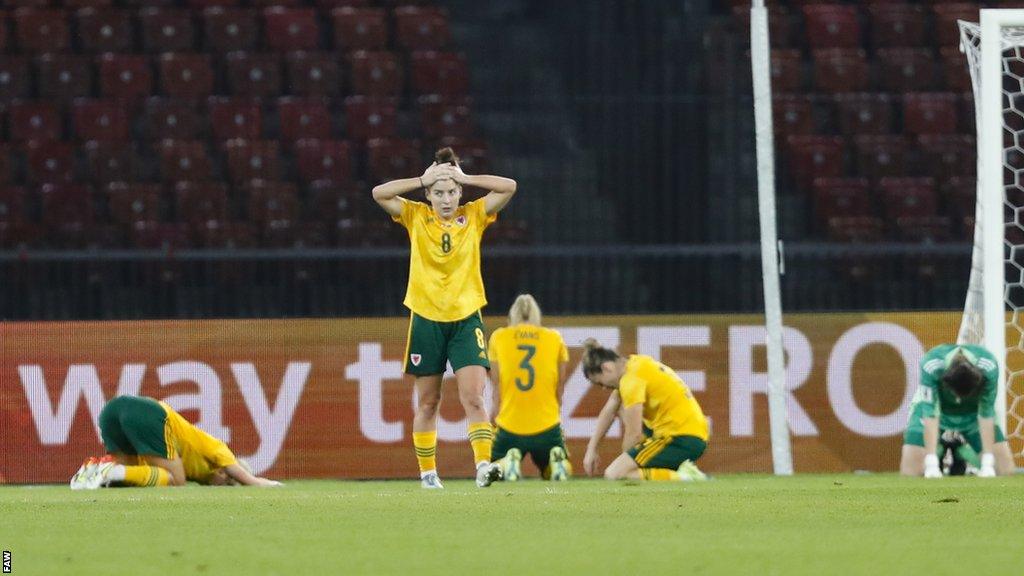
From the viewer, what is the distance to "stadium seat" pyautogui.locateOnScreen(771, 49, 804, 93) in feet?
44.2

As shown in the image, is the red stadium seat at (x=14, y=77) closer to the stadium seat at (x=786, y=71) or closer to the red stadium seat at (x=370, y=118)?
the red stadium seat at (x=370, y=118)

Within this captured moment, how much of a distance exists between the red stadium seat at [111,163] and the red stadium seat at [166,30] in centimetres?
123

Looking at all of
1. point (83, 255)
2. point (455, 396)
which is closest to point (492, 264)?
point (455, 396)

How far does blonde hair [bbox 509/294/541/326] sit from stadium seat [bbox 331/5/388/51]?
12.5 feet

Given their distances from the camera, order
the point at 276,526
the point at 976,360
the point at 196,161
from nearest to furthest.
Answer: the point at 276,526 < the point at 976,360 < the point at 196,161

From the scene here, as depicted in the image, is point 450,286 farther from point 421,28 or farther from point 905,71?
point 905,71

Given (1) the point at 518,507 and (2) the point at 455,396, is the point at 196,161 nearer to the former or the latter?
(2) the point at 455,396

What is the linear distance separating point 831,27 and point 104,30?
230 inches

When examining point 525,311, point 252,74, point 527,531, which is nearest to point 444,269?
point 525,311

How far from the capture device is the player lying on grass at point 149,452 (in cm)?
926

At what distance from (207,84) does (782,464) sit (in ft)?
18.0

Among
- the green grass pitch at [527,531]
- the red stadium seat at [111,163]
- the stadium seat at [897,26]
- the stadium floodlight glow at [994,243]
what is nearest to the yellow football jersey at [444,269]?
the green grass pitch at [527,531]

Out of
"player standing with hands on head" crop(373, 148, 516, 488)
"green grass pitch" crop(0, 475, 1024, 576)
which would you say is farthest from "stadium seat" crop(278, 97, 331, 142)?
"green grass pitch" crop(0, 475, 1024, 576)

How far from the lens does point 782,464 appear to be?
11078 mm
